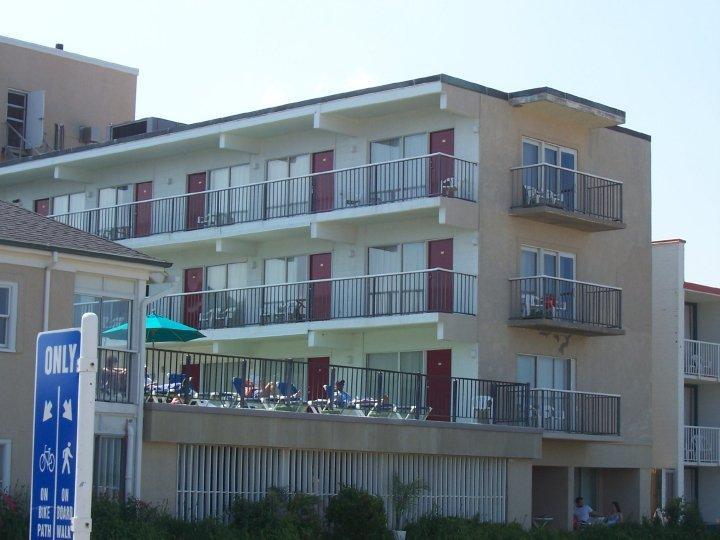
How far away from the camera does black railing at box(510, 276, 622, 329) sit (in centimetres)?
3750

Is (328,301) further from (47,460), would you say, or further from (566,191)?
(47,460)

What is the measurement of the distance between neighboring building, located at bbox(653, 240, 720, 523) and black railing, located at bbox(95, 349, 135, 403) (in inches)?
841

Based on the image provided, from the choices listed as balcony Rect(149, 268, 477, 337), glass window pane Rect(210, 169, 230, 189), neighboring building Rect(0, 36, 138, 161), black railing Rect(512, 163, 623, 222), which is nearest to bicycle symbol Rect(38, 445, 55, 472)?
balcony Rect(149, 268, 477, 337)

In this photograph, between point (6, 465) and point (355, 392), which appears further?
point (355, 392)

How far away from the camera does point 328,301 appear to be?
38.4 meters

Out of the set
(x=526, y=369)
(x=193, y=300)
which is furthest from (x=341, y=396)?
(x=193, y=300)

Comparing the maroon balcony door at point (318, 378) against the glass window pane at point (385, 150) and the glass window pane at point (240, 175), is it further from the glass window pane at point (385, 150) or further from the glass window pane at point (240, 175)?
the glass window pane at point (240, 175)

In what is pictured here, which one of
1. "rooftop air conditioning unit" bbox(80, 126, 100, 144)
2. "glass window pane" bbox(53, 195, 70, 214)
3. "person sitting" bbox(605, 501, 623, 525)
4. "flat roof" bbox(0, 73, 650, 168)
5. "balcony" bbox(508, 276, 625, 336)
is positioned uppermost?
"rooftop air conditioning unit" bbox(80, 126, 100, 144)

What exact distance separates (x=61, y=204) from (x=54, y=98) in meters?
7.80

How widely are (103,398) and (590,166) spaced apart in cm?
1864

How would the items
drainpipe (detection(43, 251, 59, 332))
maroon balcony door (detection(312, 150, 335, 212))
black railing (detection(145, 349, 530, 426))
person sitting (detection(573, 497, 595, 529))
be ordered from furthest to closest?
maroon balcony door (detection(312, 150, 335, 212)) < person sitting (detection(573, 497, 595, 529)) < black railing (detection(145, 349, 530, 426)) < drainpipe (detection(43, 251, 59, 332))

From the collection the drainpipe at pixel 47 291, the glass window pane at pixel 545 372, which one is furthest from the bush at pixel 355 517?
the glass window pane at pixel 545 372

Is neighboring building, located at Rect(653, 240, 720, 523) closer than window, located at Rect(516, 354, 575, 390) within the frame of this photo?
No

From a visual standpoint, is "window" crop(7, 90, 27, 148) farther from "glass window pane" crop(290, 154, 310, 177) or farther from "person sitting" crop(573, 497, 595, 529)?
"person sitting" crop(573, 497, 595, 529)
